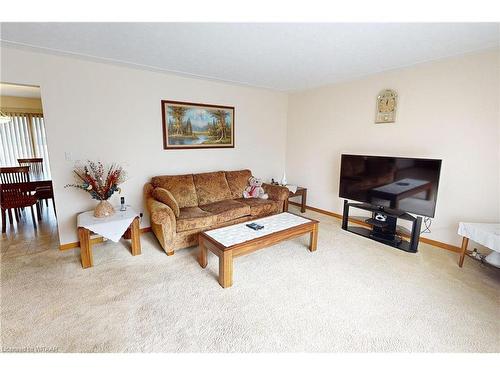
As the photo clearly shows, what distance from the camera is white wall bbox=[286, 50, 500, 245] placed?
268cm

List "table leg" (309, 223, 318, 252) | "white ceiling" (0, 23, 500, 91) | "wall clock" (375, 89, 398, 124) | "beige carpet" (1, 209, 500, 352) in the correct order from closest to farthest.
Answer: "beige carpet" (1, 209, 500, 352), "white ceiling" (0, 23, 500, 91), "table leg" (309, 223, 318, 252), "wall clock" (375, 89, 398, 124)

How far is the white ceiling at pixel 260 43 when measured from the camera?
2.06 metres

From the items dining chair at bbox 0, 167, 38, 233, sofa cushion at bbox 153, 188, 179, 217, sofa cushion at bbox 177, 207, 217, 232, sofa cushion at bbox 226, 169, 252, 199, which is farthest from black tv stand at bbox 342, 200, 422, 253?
dining chair at bbox 0, 167, 38, 233

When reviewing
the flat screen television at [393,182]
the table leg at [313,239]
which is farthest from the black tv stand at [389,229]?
the table leg at [313,239]

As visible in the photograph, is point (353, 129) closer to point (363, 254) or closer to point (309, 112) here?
point (309, 112)

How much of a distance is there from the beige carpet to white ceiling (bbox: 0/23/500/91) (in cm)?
232

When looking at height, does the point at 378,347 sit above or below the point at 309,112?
below

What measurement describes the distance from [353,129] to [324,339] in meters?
3.28

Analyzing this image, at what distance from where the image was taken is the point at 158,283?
7.62 feet

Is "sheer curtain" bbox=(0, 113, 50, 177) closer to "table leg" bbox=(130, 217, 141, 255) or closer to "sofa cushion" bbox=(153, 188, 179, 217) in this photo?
"sofa cushion" bbox=(153, 188, 179, 217)

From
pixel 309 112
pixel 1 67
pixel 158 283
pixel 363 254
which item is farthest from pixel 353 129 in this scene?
pixel 1 67

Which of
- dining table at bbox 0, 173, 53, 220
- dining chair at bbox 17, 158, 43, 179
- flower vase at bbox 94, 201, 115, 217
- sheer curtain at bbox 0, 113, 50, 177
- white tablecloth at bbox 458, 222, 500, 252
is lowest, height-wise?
white tablecloth at bbox 458, 222, 500, 252

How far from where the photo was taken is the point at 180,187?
3.53 metres

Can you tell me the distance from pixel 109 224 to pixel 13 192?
2213mm
